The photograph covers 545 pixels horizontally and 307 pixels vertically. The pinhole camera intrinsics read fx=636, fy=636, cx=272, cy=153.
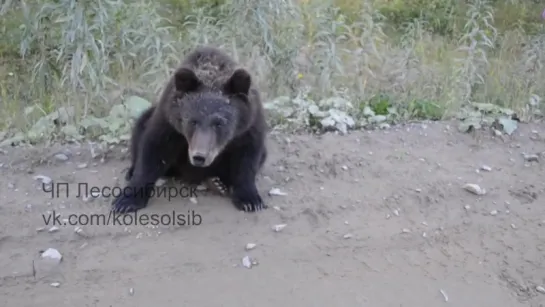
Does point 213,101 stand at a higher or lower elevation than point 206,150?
higher

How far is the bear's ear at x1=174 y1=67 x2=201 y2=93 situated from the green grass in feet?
5.60

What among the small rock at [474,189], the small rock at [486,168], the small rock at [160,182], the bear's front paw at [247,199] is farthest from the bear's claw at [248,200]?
the small rock at [486,168]

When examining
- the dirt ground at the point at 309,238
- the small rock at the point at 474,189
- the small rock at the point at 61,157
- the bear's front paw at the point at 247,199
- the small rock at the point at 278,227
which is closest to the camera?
the dirt ground at the point at 309,238

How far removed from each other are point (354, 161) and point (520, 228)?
4.76 feet

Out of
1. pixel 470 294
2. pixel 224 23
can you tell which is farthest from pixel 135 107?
pixel 470 294

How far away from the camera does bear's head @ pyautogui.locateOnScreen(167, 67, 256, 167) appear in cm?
426

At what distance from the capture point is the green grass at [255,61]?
20.1 ft

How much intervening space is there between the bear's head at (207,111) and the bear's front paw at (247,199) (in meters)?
0.45

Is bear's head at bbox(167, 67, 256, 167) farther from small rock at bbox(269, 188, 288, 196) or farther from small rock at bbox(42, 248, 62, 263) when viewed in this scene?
small rock at bbox(42, 248, 62, 263)

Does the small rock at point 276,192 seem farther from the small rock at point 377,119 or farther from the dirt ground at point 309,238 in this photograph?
the small rock at point 377,119

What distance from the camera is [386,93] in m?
6.98

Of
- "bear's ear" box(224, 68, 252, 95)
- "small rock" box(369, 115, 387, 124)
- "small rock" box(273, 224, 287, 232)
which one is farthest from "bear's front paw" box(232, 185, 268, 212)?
"small rock" box(369, 115, 387, 124)

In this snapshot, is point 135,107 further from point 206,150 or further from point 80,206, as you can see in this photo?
point 206,150

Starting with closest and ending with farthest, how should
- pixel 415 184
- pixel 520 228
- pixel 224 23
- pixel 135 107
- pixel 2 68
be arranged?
pixel 520 228 < pixel 415 184 < pixel 135 107 < pixel 224 23 < pixel 2 68
